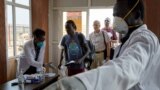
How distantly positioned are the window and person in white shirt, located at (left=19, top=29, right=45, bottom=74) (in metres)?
1.45

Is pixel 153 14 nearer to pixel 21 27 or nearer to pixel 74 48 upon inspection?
pixel 74 48

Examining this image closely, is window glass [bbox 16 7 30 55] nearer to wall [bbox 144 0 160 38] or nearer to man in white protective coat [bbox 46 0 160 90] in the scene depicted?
wall [bbox 144 0 160 38]

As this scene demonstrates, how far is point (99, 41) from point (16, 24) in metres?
1.95

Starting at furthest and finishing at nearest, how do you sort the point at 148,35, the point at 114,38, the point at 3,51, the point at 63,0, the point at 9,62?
the point at 63,0 → the point at 114,38 → the point at 9,62 → the point at 3,51 → the point at 148,35

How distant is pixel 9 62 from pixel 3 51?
1.75 ft

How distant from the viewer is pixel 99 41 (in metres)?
5.23

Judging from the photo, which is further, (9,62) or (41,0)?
(41,0)

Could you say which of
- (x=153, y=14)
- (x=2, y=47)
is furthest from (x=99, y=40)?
(x=2, y=47)

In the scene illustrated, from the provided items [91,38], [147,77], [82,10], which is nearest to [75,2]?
[82,10]

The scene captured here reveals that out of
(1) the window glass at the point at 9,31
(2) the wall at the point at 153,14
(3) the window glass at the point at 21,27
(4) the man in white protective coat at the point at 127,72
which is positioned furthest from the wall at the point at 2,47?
(4) the man in white protective coat at the point at 127,72

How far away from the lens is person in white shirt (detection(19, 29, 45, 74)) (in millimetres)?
3651

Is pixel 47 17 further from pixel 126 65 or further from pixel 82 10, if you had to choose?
pixel 126 65

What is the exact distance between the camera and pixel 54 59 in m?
6.83

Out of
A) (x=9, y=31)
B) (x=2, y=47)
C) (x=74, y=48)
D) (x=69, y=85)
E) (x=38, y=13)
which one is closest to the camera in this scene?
(x=69, y=85)
